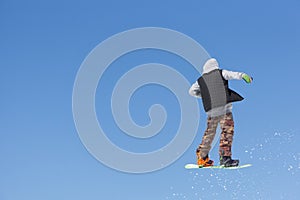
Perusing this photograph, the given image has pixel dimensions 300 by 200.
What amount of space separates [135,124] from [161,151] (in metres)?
0.35

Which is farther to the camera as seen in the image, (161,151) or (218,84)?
(161,151)

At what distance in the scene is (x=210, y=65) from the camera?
435 cm

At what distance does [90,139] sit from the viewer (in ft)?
15.1

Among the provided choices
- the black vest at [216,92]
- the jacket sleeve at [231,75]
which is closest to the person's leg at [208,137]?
the black vest at [216,92]

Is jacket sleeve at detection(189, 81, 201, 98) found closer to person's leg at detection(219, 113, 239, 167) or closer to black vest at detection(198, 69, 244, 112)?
black vest at detection(198, 69, 244, 112)

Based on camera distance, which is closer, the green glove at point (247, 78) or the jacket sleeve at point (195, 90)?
the green glove at point (247, 78)

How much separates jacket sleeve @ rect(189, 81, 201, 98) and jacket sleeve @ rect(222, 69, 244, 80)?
29cm

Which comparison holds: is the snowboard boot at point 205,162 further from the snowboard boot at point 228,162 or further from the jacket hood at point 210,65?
the jacket hood at point 210,65

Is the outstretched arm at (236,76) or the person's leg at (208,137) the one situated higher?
the outstretched arm at (236,76)

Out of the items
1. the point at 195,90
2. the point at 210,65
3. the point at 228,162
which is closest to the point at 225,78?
the point at 210,65

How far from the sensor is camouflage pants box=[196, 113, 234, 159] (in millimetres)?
4336

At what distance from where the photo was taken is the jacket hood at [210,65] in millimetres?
4336

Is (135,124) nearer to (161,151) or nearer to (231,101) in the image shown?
(161,151)

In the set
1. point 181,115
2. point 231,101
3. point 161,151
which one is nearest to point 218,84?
point 231,101
